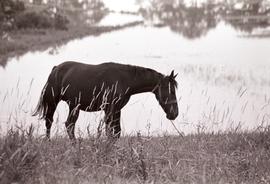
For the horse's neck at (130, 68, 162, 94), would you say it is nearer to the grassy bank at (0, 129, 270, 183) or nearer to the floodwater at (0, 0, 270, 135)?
the floodwater at (0, 0, 270, 135)

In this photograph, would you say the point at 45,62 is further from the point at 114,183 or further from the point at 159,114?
the point at 114,183

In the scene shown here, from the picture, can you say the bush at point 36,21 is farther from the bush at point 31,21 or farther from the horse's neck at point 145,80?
the horse's neck at point 145,80

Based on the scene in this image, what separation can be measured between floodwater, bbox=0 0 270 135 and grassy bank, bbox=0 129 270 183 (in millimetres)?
590

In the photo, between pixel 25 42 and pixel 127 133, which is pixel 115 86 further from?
pixel 25 42

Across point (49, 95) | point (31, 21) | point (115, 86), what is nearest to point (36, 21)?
point (31, 21)

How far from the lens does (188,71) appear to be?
72.8ft

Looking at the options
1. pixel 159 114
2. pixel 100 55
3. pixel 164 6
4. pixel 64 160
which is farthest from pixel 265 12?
pixel 64 160

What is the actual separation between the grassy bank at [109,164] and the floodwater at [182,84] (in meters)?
0.59

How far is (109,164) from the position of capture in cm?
650

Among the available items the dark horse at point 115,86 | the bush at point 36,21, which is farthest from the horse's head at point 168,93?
the bush at point 36,21

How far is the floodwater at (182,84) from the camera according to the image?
39.0 ft

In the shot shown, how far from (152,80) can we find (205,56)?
2019 cm

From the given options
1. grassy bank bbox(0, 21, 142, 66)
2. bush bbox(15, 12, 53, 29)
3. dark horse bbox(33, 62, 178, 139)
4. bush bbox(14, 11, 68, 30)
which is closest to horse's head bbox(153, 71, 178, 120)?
dark horse bbox(33, 62, 178, 139)

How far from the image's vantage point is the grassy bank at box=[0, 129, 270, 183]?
579 centimetres
